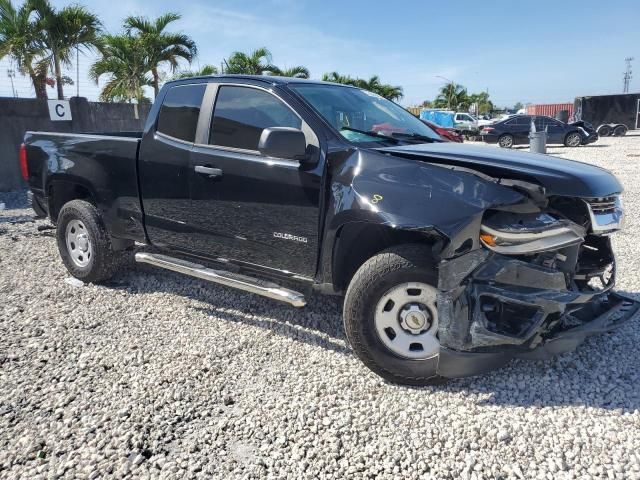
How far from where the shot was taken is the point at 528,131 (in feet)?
70.9

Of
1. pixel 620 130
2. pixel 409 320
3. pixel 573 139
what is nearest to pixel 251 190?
pixel 409 320

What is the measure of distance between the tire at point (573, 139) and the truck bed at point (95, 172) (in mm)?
22229

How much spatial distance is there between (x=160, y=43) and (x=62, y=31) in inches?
165

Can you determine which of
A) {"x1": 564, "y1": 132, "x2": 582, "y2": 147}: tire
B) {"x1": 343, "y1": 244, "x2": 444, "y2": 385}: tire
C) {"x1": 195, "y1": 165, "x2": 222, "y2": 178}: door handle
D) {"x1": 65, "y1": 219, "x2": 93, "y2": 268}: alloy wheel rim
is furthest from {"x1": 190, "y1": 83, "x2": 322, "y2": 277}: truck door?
{"x1": 564, "y1": 132, "x2": 582, "y2": 147}: tire

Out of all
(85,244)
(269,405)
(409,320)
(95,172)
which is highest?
(95,172)

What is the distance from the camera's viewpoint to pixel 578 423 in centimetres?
268

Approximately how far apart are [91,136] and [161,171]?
45.1 inches

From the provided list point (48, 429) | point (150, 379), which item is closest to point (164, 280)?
point (150, 379)

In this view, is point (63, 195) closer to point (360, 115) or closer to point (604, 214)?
point (360, 115)

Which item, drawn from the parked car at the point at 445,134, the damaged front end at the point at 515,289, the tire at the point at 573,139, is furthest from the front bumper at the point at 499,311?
the tire at the point at 573,139

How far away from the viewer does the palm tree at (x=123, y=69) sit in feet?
53.6

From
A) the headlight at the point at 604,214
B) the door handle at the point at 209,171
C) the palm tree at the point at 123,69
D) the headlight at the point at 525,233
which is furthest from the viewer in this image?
the palm tree at the point at 123,69

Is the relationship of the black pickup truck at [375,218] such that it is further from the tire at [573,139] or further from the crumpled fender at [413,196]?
the tire at [573,139]

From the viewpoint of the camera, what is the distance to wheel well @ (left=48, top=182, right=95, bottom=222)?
15.9 feet
